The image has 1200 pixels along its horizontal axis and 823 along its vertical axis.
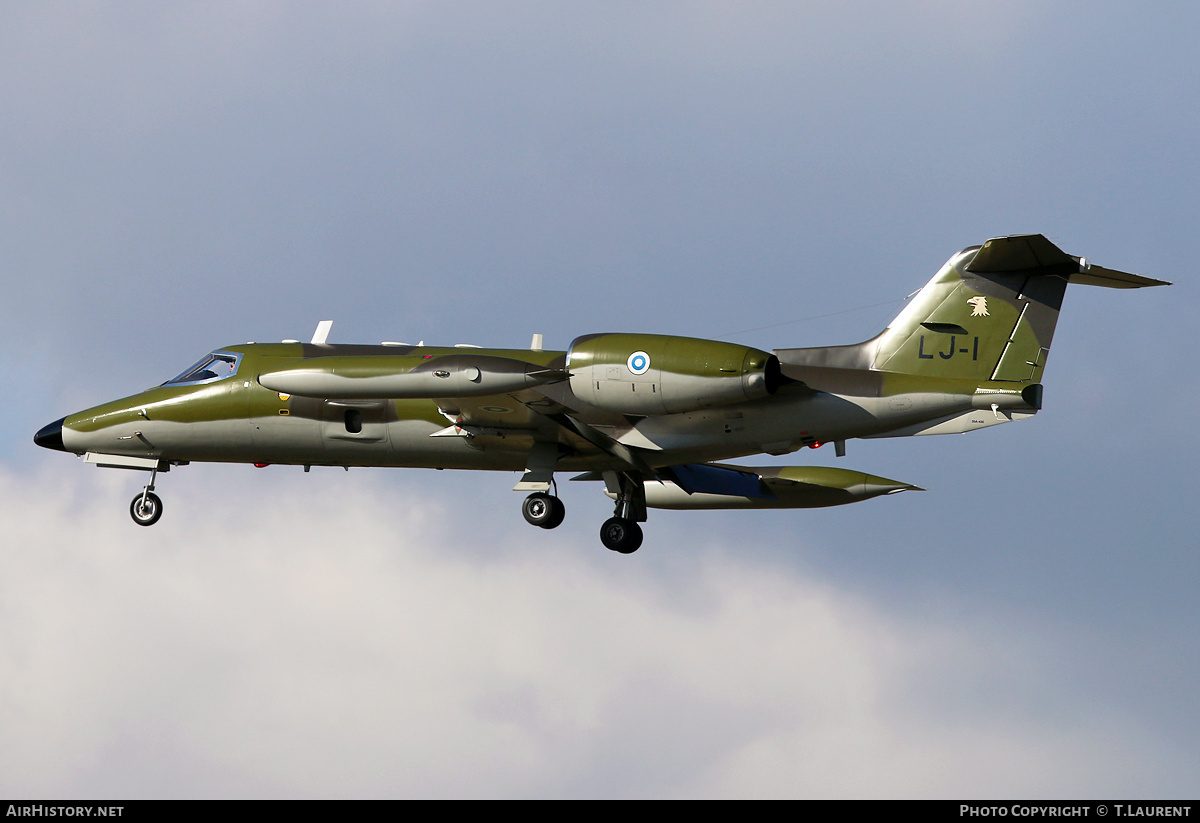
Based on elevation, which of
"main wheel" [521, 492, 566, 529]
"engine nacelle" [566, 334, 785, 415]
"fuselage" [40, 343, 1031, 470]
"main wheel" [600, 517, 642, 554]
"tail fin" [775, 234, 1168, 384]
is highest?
"tail fin" [775, 234, 1168, 384]

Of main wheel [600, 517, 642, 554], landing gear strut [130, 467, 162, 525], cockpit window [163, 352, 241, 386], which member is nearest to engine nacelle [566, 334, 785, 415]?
main wheel [600, 517, 642, 554]

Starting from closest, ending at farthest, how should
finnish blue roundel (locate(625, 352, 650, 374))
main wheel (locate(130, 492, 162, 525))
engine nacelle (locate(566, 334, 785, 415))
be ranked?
engine nacelle (locate(566, 334, 785, 415)), finnish blue roundel (locate(625, 352, 650, 374)), main wheel (locate(130, 492, 162, 525))

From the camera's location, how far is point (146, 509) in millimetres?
30750

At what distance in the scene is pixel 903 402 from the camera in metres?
25.7

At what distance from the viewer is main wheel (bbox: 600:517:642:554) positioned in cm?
2958

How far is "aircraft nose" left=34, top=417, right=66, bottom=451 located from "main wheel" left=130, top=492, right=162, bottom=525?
1851 mm

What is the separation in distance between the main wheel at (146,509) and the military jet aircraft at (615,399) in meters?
0.03

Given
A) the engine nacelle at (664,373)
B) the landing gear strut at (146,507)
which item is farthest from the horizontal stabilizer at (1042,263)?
the landing gear strut at (146,507)

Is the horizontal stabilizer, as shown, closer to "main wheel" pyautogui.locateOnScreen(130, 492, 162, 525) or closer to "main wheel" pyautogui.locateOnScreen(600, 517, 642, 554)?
"main wheel" pyautogui.locateOnScreen(600, 517, 642, 554)

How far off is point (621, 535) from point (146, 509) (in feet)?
31.4
